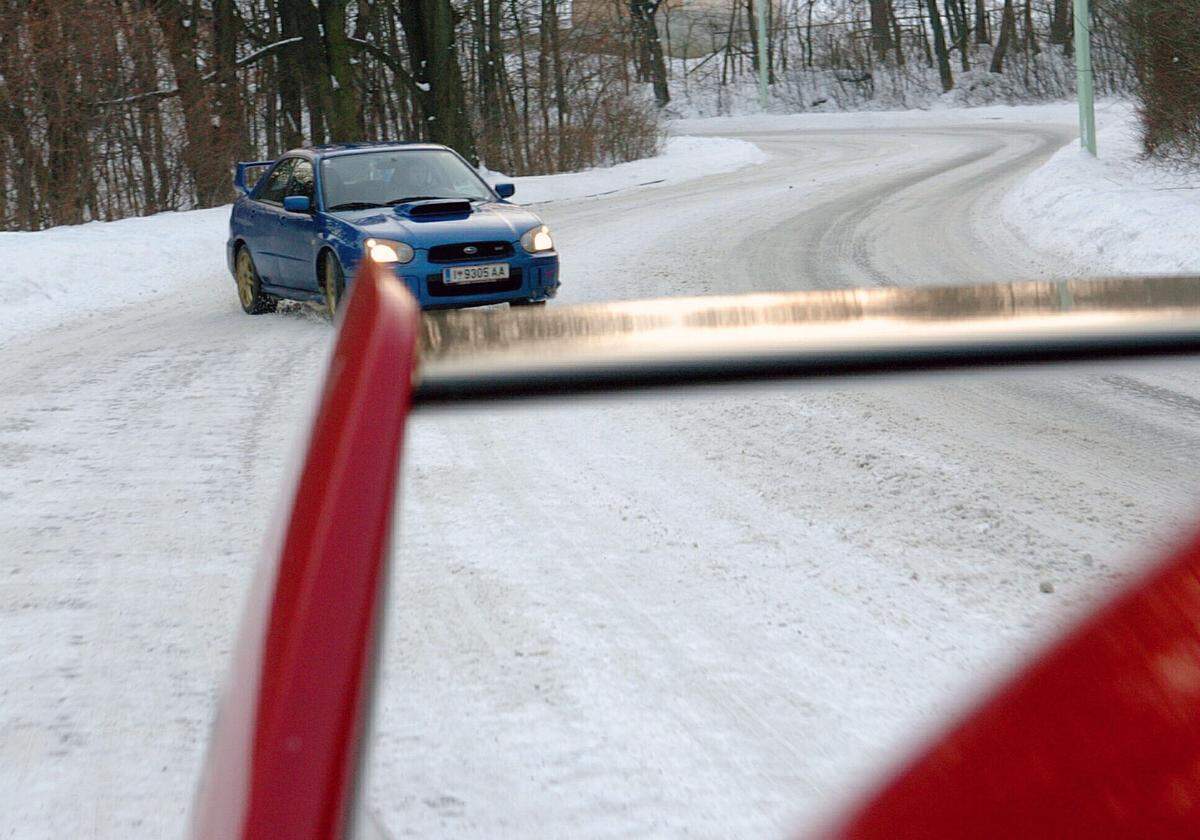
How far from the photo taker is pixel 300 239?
11.2 meters

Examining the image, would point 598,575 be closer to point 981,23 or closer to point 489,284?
point 489,284

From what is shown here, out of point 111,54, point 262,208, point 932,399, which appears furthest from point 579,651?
point 111,54

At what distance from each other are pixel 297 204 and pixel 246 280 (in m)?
1.60

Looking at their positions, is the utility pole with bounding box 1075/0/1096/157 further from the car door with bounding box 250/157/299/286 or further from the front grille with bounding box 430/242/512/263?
the car door with bounding box 250/157/299/286

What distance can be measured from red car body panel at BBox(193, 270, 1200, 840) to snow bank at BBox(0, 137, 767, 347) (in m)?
10.6

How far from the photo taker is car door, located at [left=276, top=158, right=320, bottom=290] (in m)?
11.0

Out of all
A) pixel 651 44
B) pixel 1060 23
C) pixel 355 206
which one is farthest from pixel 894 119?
pixel 355 206

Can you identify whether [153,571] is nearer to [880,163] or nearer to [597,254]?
[597,254]

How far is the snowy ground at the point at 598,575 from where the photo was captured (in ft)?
9.15

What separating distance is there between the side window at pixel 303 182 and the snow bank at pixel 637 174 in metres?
10.7

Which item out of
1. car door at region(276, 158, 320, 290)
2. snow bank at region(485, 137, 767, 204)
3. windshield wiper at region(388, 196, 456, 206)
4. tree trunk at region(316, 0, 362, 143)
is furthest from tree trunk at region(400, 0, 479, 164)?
windshield wiper at region(388, 196, 456, 206)

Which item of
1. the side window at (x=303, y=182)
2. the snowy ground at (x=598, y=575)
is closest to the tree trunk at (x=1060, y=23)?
the side window at (x=303, y=182)

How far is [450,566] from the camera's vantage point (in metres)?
4.47

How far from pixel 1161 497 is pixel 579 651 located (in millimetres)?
2526
